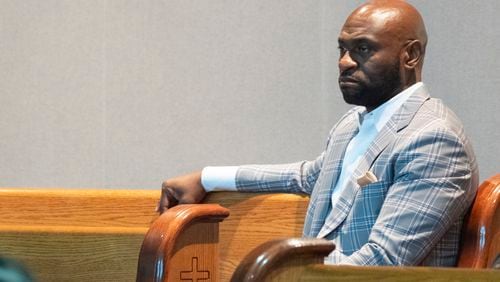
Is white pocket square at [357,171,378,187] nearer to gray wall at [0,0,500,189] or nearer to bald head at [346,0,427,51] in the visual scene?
bald head at [346,0,427,51]

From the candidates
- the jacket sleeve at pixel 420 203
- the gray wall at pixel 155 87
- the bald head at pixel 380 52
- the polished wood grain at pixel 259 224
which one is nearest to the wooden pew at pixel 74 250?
the jacket sleeve at pixel 420 203

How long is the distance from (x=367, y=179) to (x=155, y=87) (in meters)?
2.33

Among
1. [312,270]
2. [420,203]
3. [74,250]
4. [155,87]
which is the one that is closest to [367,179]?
[420,203]

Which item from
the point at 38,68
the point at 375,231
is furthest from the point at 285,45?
the point at 375,231

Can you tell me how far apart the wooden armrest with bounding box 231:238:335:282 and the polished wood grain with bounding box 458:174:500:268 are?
888mm

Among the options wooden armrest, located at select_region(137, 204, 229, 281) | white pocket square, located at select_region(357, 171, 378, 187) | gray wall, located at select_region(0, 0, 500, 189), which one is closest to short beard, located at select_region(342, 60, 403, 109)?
white pocket square, located at select_region(357, 171, 378, 187)

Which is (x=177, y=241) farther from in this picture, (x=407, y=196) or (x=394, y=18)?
(x=394, y=18)

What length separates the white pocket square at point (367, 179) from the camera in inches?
84.0

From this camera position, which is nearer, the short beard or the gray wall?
the short beard

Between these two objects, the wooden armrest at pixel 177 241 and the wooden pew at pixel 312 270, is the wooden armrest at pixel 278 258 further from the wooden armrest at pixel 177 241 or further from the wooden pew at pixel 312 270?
the wooden armrest at pixel 177 241

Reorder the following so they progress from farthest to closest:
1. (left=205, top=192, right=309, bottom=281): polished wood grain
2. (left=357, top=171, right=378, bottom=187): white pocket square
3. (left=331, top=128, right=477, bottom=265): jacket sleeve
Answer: (left=205, top=192, right=309, bottom=281): polished wood grain → (left=357, top=171, right=378, bottom=187): white pocket square → (left=331, top=128, right=477, bottom=265): jacket sleeve

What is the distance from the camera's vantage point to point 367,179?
214cm

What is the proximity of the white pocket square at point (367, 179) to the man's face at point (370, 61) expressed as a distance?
0.77 feet

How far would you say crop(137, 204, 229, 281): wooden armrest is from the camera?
65.7 inches
